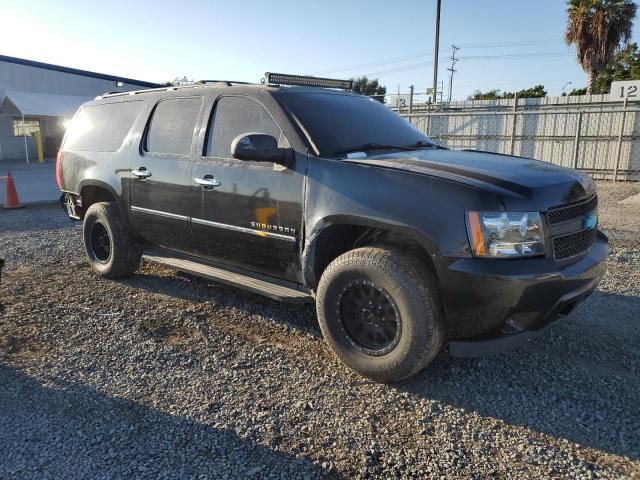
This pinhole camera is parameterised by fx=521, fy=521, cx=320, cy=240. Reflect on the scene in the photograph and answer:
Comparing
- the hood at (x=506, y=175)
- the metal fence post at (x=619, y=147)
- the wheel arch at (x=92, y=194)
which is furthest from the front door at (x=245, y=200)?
the metal fence post at (x=619, y=147)

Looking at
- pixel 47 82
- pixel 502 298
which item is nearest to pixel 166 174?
pixel 502 298

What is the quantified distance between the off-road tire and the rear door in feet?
0.78

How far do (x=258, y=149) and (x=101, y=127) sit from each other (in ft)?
9.13

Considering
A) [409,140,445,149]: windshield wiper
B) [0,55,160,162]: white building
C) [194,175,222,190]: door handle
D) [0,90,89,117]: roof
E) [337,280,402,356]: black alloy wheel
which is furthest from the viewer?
[0,55,160,162]: white building

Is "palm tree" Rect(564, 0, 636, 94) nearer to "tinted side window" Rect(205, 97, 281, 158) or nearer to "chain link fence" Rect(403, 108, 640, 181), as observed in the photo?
"chain link fence" Rect(403, 108, 640, 181)

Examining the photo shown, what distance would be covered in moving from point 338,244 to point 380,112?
1.53 m

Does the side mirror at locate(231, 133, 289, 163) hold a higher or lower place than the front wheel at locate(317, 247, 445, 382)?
higher

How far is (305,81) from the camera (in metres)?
4.77

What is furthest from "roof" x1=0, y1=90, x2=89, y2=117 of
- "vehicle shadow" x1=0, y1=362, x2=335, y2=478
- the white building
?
"vehicle shadow" x1=0, y1=362, x2=335, y2=478

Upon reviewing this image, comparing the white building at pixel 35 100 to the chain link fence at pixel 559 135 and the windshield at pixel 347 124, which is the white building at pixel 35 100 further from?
the windshield at pixel 347 124

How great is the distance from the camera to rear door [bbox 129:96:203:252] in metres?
4.49

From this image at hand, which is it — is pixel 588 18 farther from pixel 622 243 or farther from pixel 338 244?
pixel 338 244

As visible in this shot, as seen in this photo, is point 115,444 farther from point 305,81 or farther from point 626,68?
point 626,68

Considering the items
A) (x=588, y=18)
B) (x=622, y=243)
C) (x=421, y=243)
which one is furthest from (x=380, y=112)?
(x=588, y=18)
